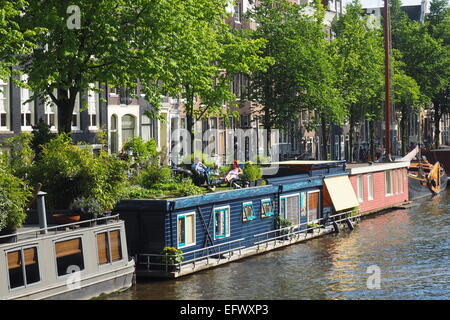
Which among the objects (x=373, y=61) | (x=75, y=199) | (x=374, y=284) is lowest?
(x=374, y=284)

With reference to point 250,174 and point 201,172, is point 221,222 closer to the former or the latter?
point 201,172

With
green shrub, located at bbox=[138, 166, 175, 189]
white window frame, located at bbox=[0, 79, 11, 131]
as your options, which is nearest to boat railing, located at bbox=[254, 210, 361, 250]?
green shrub, located at bbox=[138, 166, 175, 189]

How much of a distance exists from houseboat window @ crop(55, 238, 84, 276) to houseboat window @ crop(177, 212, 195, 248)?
4497 millimetres

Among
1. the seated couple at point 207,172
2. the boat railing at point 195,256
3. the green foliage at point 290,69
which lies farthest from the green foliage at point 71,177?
the green foliage at point 290,69

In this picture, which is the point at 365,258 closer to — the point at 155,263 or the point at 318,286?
the point at 318,286

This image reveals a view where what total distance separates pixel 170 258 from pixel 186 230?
146cm

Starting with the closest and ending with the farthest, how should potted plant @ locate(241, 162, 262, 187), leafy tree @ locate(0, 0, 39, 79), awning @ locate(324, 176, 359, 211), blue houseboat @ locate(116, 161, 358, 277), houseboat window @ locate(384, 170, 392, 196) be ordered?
leafy tree @ locate(0, 0, 39, 79) → blue houseboat @ locate(116, 161, 358, 277) → potted plant @ locate(241, 162, 262, 187) → awning @ locate(324, 176, 359, 211) → houseboat window @ locate(384, 170, 392, 196)

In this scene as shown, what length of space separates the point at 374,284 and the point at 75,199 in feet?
27.8

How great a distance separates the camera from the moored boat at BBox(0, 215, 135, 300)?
2002cm

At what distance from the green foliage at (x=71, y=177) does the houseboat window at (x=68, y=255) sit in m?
1.86

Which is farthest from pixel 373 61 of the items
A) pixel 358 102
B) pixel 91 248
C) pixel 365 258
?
pixel 91 248

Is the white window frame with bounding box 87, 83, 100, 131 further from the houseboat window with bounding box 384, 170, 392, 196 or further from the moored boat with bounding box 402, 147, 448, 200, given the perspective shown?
the moored boat with bounding box 402, 147, 448, 200

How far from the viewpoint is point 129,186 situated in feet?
88.9

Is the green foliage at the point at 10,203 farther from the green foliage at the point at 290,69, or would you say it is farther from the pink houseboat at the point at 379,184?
the green foliage at the point at 290,69
